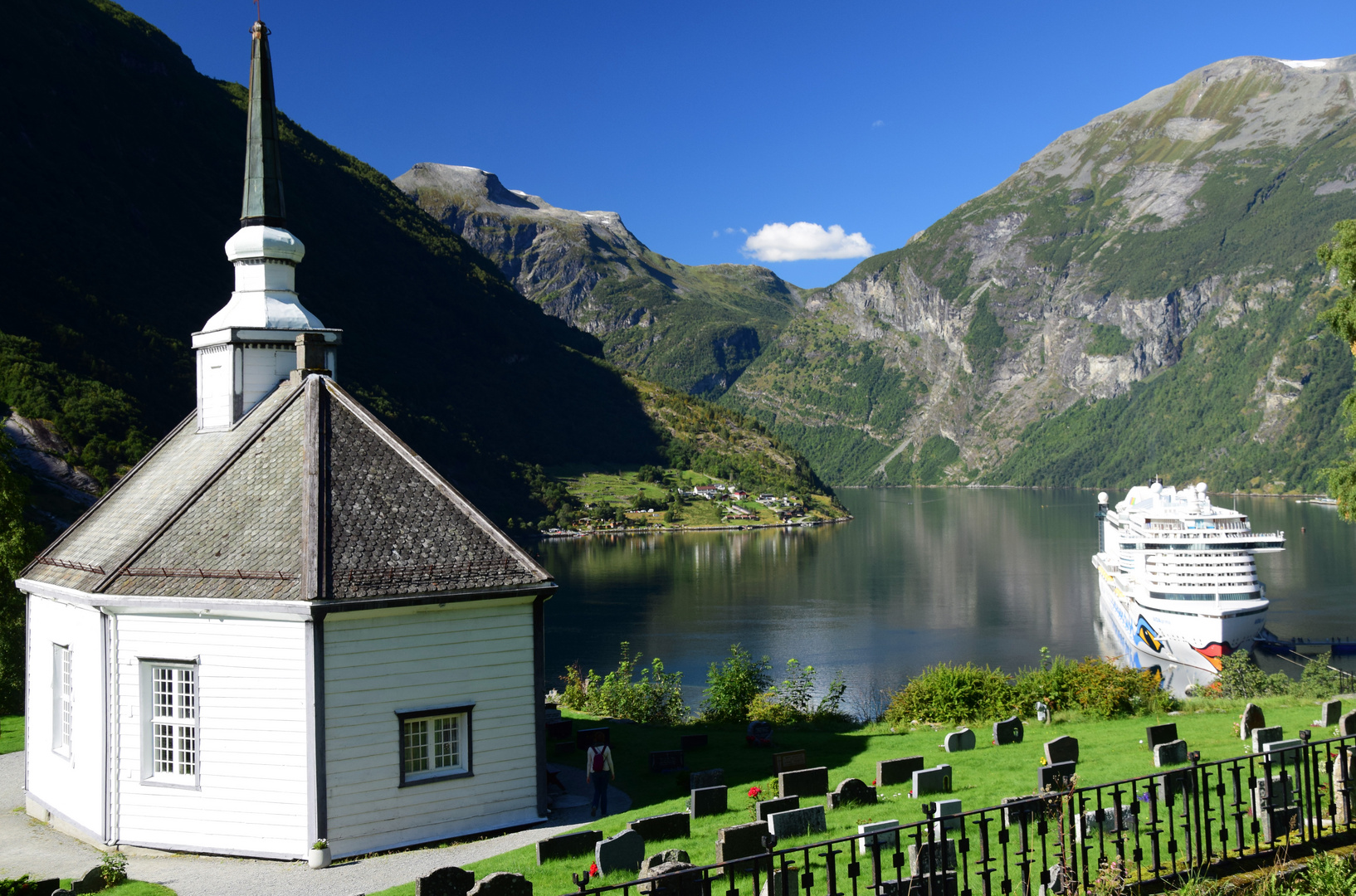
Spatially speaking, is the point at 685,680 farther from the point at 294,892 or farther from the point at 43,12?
the point at 43,12

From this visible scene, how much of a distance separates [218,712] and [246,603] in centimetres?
179

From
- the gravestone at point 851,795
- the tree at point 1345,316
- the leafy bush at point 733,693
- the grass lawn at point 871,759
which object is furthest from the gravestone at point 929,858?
the leafy bush at point 733,693

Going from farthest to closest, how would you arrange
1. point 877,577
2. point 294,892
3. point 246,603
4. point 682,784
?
point 877,577
point 682,784
point 246,603
point 294,892

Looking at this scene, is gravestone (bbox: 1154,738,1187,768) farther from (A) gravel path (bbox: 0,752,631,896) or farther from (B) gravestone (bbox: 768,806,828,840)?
(A) gravel path (bbox: 0,752,631,896)

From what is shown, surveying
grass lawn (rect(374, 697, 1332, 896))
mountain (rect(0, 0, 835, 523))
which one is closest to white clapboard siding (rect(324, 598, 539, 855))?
grass lawn (rect(374, 697, 1332, 896))

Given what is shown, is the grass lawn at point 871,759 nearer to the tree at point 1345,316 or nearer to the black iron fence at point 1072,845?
the black iron fence at point 1072,845

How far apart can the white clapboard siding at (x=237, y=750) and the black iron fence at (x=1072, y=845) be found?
6667 millimetres

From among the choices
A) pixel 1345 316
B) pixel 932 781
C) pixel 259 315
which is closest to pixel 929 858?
pixel 932 781

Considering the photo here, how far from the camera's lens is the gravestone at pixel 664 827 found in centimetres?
1464

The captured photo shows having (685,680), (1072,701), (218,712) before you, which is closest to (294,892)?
(218,712)

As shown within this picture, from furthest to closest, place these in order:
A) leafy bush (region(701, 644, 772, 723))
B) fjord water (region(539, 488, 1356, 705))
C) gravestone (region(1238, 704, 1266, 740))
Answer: fjord water (region(539, 488, 1356, 705)) < leafy bush (region(701, 644, 772, 723)) < gravestone (region(1238, 704, 1266, 740))

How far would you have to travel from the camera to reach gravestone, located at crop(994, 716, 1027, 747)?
20953mm

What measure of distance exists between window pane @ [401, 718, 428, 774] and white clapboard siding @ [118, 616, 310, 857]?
1.56 metres

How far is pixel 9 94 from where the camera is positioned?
14575 cm
